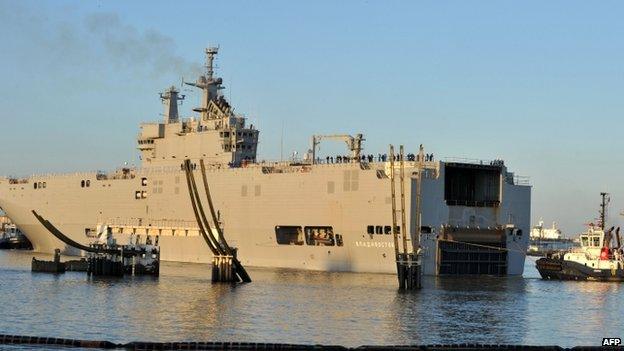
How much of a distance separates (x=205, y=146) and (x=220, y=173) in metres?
5.91

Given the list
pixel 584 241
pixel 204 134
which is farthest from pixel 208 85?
pixel 584 241

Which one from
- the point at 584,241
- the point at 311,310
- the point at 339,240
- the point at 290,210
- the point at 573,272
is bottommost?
the point at 311,310

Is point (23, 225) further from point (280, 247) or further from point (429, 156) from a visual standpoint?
point (429, 156)

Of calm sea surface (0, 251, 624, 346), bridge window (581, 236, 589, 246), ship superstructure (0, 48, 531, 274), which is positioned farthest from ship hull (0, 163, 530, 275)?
bridge window (581, 236, 589, 246)

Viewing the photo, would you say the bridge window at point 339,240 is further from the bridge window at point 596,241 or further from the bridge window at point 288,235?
the bridge window at point 596,241

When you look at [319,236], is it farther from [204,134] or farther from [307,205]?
[204,134]

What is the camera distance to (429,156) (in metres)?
58.8

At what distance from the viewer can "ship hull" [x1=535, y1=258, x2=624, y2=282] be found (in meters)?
59.8

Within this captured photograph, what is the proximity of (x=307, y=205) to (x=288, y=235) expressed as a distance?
2831 mm

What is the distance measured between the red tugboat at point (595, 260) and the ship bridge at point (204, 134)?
20443mm

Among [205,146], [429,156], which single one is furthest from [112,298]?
[205,146]

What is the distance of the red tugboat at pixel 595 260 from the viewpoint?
197ft

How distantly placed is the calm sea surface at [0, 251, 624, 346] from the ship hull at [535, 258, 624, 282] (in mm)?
4221

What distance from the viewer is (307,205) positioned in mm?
60000
